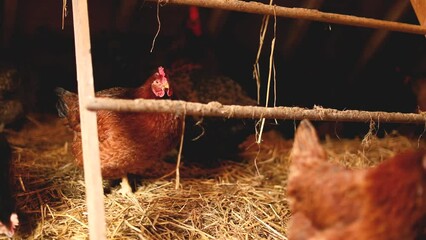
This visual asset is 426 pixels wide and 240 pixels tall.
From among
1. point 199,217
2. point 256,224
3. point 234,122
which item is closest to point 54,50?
point 234,122

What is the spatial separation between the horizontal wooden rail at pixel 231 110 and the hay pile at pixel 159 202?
52 cm

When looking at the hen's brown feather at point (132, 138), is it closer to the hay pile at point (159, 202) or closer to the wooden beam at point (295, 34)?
the hay pile at point (159, 202)

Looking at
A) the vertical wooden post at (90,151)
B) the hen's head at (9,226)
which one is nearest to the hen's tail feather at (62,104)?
the hen's head at (9,226)

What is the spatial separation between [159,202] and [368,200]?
52.2 inches

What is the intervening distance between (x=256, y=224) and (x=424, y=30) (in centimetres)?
141

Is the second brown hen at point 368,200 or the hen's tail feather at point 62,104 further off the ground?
the hen's tail feather at point 62,104

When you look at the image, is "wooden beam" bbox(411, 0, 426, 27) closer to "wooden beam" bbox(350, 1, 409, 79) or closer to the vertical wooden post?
"wooden beam" bbox(350, 1, 409, 79)

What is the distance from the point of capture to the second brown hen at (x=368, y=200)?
4.81 feet

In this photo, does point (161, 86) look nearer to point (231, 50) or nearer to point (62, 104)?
point (62, 104)

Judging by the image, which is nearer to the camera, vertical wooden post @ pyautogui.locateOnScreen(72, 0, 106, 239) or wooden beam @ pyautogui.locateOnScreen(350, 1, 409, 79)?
vertical wooden post @ pyautogui.locateOnScreen(72, 0, 106, 239)

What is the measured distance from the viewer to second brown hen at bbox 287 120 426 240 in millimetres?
1466

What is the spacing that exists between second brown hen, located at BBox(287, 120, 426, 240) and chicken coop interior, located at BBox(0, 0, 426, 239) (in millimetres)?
57

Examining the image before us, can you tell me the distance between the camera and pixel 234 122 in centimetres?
318

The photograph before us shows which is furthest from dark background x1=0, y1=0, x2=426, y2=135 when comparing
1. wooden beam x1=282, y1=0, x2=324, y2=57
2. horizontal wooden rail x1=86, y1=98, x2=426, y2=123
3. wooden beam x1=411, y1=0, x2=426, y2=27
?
horizontal wooden rail x1=86, y1=98, x2=426, y2=123
